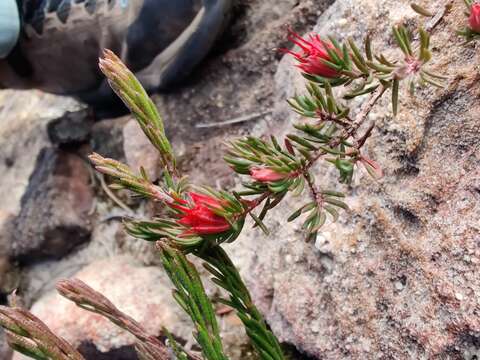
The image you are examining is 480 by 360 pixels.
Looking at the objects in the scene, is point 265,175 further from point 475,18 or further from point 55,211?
point 55,211

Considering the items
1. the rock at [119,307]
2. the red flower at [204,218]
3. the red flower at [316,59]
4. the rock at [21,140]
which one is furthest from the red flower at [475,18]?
the rock at [21,140]

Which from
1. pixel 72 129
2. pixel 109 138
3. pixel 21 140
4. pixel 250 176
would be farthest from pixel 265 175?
pixel 21 140

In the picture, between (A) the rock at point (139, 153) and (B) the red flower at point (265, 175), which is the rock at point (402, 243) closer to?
(B) the red flower at point (265, 175)

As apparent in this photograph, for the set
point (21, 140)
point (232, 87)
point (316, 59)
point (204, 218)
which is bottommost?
point (21, 140)

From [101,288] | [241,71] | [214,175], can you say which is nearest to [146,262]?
[101,288]

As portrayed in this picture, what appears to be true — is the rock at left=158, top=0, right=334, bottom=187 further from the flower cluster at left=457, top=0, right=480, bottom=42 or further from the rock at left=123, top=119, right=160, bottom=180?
the flower cluster at left=457, top=0, right=480, bottom=42

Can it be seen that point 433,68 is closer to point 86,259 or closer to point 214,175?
point 214,175

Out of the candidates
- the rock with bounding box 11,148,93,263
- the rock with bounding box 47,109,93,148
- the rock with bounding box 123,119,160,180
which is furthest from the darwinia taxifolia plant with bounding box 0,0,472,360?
the rock with bounding box 47,109,93,148
